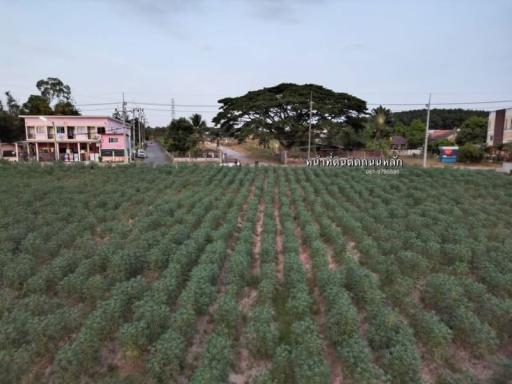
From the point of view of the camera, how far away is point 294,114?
32719mm

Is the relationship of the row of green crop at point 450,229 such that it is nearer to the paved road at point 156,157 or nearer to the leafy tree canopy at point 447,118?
the paved road at point 156,157

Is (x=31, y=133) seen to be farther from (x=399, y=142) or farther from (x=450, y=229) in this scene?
(x=399, y=142)

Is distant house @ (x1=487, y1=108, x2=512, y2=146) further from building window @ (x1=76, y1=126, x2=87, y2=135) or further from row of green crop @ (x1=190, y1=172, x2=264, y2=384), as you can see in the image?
building window @ (x1=76, y1=126, x2=87, y2=135)

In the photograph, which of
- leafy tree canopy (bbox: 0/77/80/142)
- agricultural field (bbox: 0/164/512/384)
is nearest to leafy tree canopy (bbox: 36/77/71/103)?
leafy tree canopy (bbox: 0/77/80/142)

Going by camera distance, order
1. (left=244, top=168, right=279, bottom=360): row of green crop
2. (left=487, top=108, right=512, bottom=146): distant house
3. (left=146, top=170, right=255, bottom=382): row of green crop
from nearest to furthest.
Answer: (left=146, top=170, right=255, bottom=382): row of green crop → (left=244, top=168, right=279, bottom=360): row of green crop → (left=487, top=108, right=512, bottom=146): distant house

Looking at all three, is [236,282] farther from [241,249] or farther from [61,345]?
[61,345]

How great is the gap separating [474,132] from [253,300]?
161ft

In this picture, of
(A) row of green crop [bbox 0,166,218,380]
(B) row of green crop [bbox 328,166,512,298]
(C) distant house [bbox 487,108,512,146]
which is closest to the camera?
(A) row of green crop [bbox 0,166,218,380]

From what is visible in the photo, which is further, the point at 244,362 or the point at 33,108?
the point at 33,108

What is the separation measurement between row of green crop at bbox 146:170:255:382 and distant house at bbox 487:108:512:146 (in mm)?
37684

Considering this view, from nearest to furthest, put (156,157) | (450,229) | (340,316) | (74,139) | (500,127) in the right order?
(340,316) → (450,229) → (500,127) → (74,139) → (156,157)

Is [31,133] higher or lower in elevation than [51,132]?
lower

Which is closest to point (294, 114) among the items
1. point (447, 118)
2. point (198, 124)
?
point (198, 124)

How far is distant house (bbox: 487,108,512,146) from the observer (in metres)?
31.9
